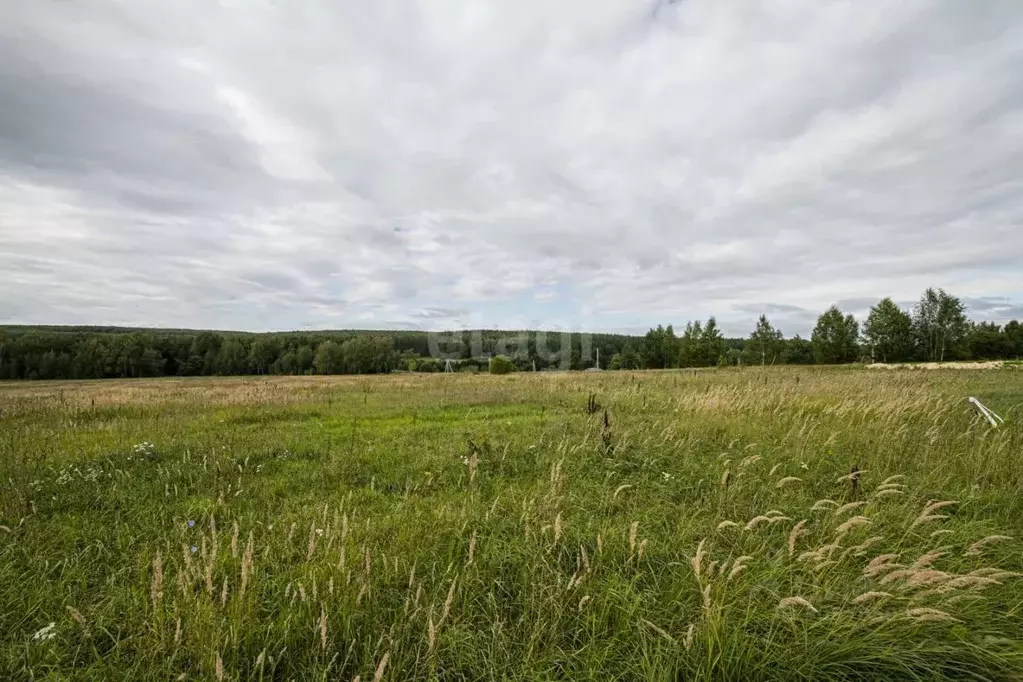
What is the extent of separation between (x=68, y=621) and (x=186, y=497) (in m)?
2.58

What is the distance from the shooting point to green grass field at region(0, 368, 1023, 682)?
2.36m

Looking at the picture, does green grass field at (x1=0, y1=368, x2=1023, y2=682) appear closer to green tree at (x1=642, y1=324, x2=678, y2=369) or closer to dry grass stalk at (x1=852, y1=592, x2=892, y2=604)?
dry grass stalk at (x1=852, y1=592, x2=892, y2=604)

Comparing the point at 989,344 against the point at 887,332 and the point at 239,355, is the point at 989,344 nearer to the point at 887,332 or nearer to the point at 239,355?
the point at 887,332

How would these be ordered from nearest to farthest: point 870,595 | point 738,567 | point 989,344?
1. point 870,595
2. point 738,567
3. point 989,344

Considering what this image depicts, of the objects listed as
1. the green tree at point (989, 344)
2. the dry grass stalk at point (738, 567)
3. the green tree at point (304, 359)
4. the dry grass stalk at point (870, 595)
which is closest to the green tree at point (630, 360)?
the green tree at point (989, 344)

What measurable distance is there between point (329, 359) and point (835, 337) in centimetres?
8984

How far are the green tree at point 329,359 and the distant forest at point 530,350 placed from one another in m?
0.21

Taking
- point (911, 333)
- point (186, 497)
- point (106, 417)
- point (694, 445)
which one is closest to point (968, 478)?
point (694, 445)

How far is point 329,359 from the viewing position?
88812mm

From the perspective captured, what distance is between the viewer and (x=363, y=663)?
7.61 ft

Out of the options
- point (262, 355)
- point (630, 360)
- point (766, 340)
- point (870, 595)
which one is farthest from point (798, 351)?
point (262, 355)

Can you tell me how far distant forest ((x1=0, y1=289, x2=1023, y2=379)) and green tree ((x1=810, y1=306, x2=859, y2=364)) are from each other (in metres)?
0.15

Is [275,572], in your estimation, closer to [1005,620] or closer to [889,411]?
[1005,620]

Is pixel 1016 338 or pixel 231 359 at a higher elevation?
pixel 1016 338
